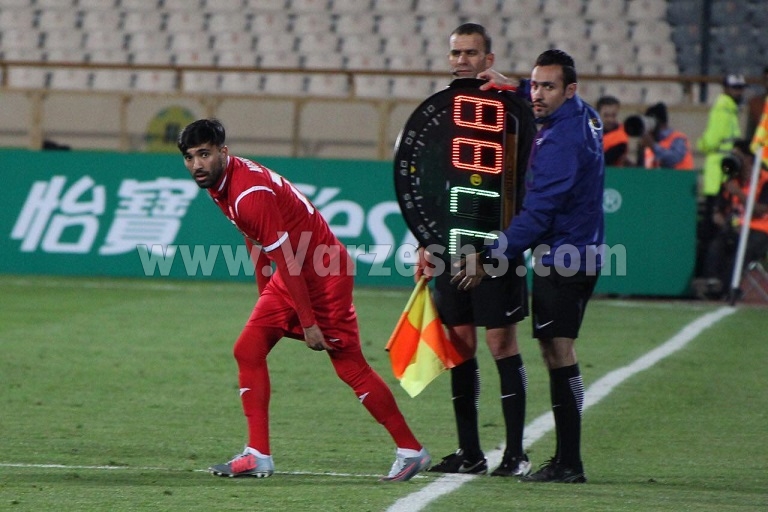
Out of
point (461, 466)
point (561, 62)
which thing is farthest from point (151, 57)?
point (561, 62)

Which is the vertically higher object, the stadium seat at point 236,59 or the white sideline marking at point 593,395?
the stadium seat at point 236,59

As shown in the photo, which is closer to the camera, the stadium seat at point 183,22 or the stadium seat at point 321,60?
the stadium seat at point 321,60

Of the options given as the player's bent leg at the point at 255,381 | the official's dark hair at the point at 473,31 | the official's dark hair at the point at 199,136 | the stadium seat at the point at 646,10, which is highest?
the official's dark hair at the point at 473,31

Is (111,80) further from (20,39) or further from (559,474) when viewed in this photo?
(559,474)

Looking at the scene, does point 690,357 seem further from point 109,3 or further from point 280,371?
point 109,3

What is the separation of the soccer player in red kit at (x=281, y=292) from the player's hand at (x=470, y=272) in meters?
0.57

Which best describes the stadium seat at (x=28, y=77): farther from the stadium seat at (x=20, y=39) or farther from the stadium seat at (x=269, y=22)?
the stadium seat at (x=269, y=22)

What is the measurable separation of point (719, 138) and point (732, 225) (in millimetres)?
1371

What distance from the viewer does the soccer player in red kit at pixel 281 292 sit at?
20.1ft

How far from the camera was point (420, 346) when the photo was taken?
6.70 metres

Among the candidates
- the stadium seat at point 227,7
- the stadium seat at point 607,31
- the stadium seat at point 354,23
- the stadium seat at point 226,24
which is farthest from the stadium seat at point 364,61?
the stadium seat at point 607,31

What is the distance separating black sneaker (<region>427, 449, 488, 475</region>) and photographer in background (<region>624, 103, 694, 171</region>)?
912 cm

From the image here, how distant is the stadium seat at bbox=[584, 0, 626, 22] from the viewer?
21.7 meters

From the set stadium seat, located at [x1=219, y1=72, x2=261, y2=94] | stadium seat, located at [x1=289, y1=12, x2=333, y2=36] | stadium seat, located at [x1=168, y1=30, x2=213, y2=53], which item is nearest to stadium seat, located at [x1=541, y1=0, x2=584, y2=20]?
stadium seat, located at [x1=289, y1=12, x2=333, y2=36]
